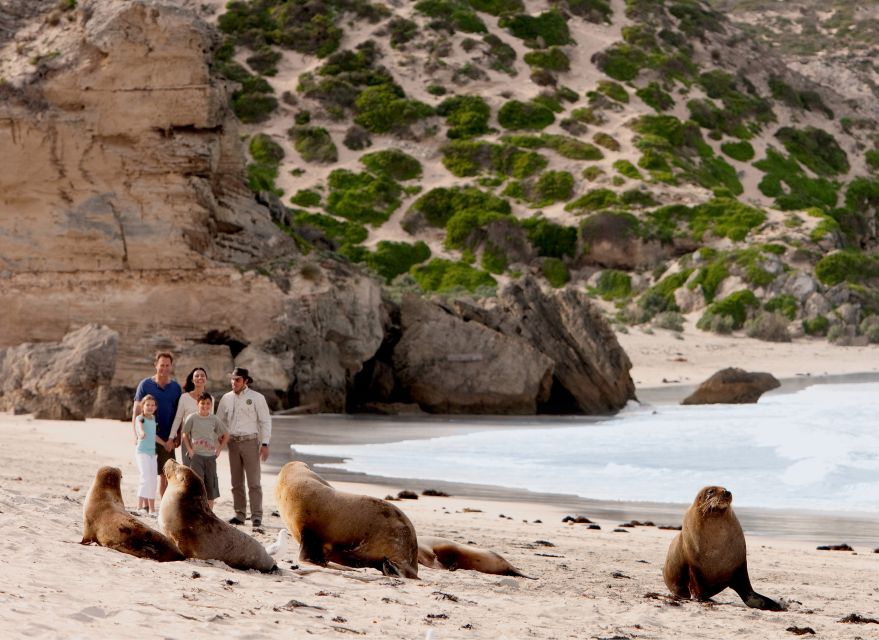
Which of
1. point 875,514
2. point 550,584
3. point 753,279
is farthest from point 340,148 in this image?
point 550,584

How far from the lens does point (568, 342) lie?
24062mm

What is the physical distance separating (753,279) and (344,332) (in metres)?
23.3

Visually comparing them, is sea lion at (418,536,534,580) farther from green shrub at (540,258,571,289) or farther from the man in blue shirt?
green shrub at (540,258,571,289)

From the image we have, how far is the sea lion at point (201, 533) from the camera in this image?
6.74 metres

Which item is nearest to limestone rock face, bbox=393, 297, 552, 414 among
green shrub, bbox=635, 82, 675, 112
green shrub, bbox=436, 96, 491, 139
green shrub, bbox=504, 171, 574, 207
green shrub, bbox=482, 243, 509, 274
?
green shrub, bbox=482, 243, 509, 274

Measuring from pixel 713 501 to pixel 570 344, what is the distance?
677 inches

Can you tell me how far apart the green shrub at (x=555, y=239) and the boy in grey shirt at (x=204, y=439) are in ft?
129

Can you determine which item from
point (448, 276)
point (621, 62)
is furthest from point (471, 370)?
point (621, 62)

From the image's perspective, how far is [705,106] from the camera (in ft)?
201

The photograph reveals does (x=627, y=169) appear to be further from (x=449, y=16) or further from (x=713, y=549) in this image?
(x=713, y=549)

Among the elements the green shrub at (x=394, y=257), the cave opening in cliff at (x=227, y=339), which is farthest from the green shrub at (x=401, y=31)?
the cave opening in cliff at (x=227, y=339)

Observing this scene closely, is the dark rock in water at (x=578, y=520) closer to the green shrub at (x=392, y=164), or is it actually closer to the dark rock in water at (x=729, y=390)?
the dark rock in water at (x=729, y=390)

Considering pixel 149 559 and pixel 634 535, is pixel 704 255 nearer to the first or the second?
pixel 634 535

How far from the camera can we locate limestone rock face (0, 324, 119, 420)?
60.3ft
